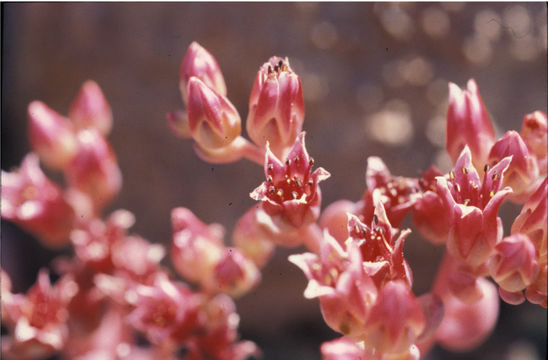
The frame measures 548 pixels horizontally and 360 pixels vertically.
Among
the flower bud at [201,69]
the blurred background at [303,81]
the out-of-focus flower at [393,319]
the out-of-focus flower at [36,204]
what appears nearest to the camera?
the out-of-focus flower at [393,319]

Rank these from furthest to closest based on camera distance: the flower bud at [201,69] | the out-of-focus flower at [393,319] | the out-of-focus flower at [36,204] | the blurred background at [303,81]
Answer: the blurred background at [303,81] < the out-of-focus flower at [36,204] < the flower bud at [201,69] < the out-of-focus flower at [393,319]

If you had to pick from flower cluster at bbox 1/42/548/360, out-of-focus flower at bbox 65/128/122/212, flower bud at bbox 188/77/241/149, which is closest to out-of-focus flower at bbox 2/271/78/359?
flower cluster at bbox 1/42/548/360

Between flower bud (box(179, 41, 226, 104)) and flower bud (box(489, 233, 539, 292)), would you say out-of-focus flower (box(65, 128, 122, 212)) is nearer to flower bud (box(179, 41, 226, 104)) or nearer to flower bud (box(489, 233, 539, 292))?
flower bud (box(179, 41, 226, 104))

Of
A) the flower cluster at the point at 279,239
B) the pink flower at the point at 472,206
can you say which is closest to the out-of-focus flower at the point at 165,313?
the flower cluster at the point at 279,239

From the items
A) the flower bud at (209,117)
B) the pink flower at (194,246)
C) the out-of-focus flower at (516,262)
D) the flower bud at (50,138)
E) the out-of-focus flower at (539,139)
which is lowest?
the out-of-focus flower at (516,262)

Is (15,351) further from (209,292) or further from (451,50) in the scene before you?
(451,50)

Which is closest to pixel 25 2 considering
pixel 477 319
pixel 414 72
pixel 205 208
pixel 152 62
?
pixel 152 62

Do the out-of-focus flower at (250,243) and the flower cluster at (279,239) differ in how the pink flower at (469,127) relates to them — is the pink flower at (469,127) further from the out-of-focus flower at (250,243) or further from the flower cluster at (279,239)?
the out-of-focus flower at (250,243)

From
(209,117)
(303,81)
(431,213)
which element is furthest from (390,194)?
(303,81)
